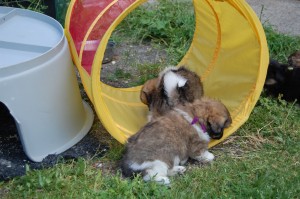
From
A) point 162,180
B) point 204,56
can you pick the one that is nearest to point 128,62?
point 204,56

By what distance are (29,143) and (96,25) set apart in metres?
1.15

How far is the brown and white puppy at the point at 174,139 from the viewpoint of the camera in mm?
3797

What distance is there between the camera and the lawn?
3.66 meters

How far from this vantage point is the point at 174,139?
155 inches

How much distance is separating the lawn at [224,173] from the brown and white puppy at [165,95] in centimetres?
48

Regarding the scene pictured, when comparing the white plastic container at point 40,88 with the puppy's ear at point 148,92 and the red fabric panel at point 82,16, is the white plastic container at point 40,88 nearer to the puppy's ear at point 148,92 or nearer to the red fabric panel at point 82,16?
the red fabric panel at point 82,16

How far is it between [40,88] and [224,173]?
1.58 meters

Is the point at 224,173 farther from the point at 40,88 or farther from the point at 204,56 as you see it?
the point at 204,56

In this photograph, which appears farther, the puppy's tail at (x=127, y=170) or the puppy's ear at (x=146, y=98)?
the puppy's ear at (x=146, y=98)

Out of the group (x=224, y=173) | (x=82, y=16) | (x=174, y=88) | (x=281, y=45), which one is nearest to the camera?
(x=224, y=173)

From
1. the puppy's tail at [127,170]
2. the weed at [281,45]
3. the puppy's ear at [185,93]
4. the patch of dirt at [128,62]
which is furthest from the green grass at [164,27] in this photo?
the puppy's tail at [127,170]

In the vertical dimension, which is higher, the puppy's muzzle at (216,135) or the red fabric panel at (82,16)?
the red fabric panel at (82,16)

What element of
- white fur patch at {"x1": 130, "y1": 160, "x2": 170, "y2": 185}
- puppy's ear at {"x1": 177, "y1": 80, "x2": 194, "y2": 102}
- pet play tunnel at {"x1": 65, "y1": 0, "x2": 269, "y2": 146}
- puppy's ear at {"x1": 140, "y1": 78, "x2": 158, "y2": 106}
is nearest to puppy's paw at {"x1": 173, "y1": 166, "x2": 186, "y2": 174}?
white fur patch at {"x1": 130, "y1": 160, "x2": 170, "y2": 185}

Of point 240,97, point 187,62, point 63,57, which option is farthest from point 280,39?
point 63,57
